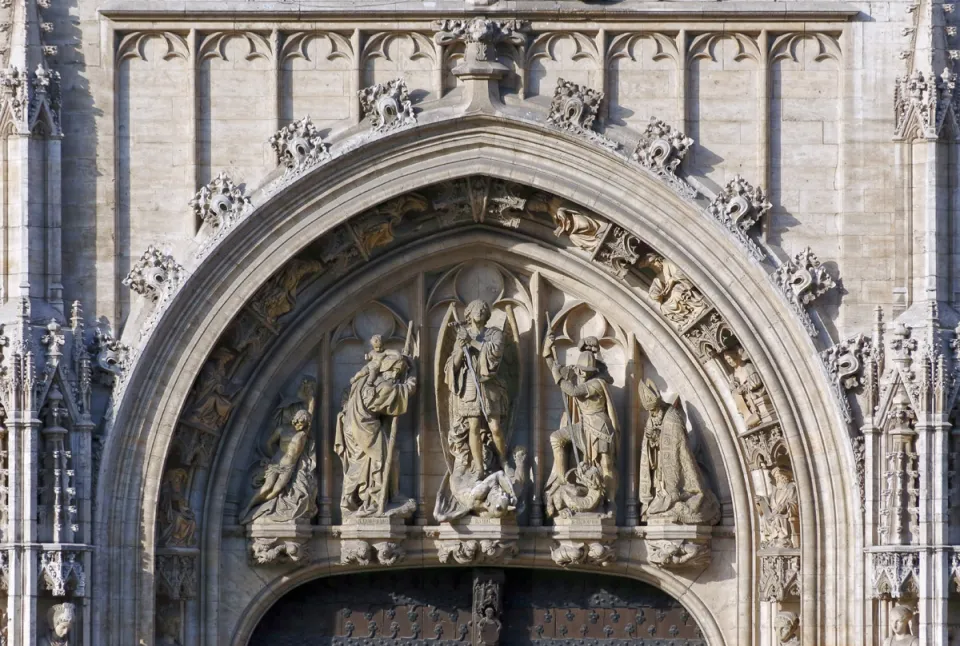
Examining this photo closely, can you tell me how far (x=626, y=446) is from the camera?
76.1ft

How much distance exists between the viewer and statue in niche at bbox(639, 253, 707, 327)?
894 inches

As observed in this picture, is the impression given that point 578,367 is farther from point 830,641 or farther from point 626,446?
point 830,641

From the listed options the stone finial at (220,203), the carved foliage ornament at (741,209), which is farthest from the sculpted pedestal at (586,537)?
the stone finial at (220,203)

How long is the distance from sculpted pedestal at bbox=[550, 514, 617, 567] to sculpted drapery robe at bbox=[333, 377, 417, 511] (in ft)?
4.97

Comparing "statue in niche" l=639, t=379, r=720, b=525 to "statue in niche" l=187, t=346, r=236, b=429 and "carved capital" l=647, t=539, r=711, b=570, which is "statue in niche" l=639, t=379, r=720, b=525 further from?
"statue in niche" l=187, t=346, r=236, b=429

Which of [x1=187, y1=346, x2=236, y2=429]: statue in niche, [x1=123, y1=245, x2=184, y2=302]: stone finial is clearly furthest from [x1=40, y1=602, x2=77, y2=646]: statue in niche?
[x1=123, y1=245, x2=184, y2=302]: stone finial

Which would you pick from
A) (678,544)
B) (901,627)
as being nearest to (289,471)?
(678,544)

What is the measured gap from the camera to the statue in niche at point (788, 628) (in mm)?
22578

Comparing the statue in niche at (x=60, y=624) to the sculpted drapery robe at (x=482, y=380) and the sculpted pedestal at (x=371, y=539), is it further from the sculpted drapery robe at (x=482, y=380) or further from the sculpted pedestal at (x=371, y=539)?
the sculpted drapery robe at (x=482, y=380)

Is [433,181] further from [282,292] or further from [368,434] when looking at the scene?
[368,434]

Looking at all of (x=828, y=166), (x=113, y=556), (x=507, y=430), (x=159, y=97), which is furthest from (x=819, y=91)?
(x=113, y=556)

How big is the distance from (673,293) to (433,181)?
2.23 m

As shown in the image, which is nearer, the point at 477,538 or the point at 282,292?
the point at 282,292

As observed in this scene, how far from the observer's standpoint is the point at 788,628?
22578 millimetres
